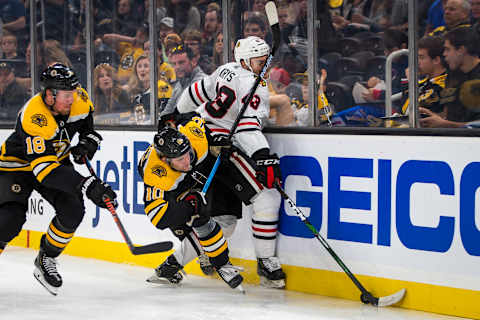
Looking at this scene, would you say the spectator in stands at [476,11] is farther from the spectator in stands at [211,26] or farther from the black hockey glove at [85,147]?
the black hockey glove at [85,147]

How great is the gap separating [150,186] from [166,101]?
4.10ft

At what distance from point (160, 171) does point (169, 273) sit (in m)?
0.69

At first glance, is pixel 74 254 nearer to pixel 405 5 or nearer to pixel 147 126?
pixel 147 126

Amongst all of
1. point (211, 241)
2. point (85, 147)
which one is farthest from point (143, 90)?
point (211, 241)

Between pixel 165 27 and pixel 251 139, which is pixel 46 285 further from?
pixel 165 27

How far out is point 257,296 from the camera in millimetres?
4285

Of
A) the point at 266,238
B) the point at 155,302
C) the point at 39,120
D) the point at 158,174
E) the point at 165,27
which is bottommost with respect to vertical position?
the point at 155,302

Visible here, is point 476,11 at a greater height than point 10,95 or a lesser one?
greater

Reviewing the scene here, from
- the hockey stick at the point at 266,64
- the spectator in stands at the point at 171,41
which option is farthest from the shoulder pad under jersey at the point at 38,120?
the spectator in stands at the point at 171,41

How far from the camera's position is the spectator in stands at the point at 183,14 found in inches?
203

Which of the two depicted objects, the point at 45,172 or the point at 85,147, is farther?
the point at 85,147

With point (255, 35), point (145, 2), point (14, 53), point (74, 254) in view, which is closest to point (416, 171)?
point (255, 35)

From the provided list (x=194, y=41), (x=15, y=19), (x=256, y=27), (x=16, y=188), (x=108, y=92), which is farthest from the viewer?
(x=15, y=19)

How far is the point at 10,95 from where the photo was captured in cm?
650
